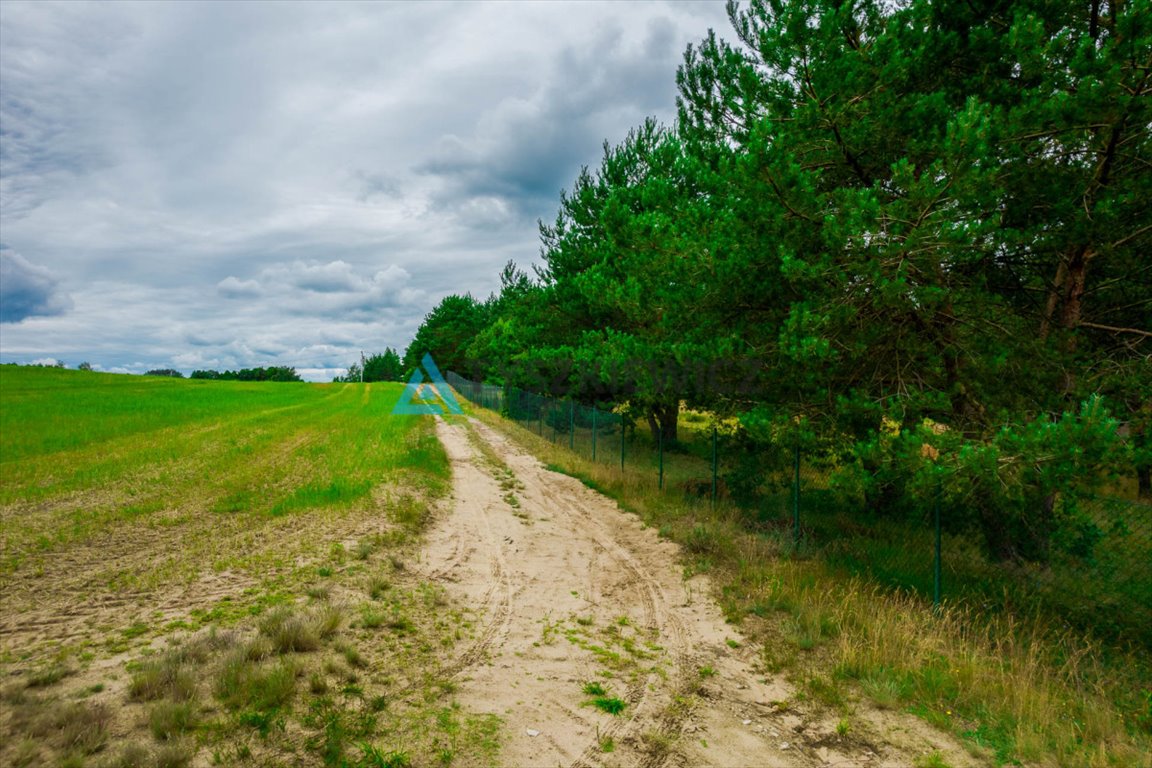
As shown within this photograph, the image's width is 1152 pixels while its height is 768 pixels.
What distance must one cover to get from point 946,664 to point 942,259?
4.75 metres

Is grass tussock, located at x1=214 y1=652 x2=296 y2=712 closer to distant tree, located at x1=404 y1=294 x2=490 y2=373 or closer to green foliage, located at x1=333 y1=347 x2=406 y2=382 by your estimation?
distant tree, located at x1=404 y1=294 x2=490 y2=373

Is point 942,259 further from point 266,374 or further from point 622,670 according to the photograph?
point 266,374

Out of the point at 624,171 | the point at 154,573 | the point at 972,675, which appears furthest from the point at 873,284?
the point at 624,171

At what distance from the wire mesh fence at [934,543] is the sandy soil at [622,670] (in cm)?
264


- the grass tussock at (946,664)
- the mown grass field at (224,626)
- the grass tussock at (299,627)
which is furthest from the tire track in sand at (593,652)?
the grass tussock at (299,627)

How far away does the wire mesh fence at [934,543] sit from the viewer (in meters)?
6.75

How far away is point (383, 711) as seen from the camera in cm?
426

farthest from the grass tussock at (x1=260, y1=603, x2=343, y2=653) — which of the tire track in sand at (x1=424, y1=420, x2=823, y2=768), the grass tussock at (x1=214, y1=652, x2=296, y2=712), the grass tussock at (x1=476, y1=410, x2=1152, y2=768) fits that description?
the grass tussock at (x1=476, y1=410, x2=1152, y2=768)

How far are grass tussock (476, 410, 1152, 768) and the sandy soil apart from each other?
12.1 inches

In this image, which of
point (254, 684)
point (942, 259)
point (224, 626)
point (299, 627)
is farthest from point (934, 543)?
point (224, 626)

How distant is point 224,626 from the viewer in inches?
213

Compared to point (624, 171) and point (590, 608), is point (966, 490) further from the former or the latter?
point (624, 171)

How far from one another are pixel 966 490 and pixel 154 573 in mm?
9756

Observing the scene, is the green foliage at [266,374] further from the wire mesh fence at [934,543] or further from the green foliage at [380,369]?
the wire mesh fence at [934,543]
